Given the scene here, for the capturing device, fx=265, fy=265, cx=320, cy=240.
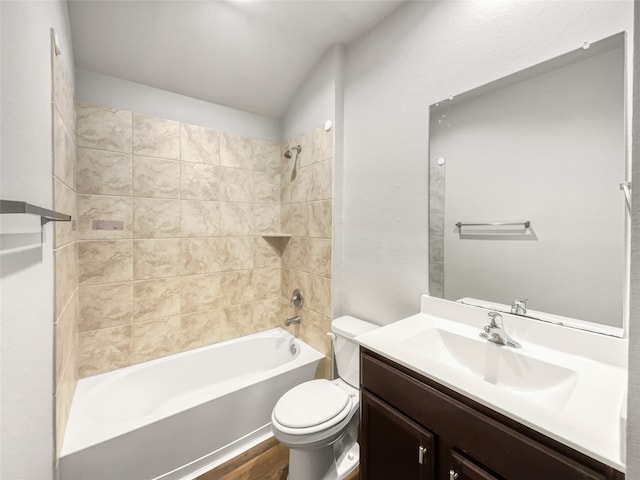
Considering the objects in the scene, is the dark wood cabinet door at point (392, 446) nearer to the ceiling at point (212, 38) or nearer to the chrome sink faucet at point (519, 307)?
the chrome sink faucet at point (519, 307)

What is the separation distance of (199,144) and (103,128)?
0.58 meters

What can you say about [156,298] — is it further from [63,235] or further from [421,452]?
[421,452]

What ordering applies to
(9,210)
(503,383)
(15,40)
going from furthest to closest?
(503,383) < (15,40) < (9,210)

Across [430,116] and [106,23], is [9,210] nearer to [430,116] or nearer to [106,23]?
[430,116]

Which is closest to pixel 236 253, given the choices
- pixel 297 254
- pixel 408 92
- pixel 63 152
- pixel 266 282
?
pixel 266 282

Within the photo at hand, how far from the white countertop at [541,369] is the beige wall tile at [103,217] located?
5.66ft

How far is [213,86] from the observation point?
200 centimetres

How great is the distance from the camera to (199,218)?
6.82ft

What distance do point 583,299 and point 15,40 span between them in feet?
6.35

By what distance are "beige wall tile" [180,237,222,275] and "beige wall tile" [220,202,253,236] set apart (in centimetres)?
13

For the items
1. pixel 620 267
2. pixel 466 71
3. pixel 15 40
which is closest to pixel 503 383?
pixel 620 267

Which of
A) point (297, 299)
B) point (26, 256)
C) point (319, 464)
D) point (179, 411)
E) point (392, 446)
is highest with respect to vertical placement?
point (26, 256)

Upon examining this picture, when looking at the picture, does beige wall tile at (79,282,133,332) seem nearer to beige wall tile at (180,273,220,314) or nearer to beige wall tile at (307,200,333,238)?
beige wall tile at (180,273,220,314)

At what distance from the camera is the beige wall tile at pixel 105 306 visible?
5.56ft
